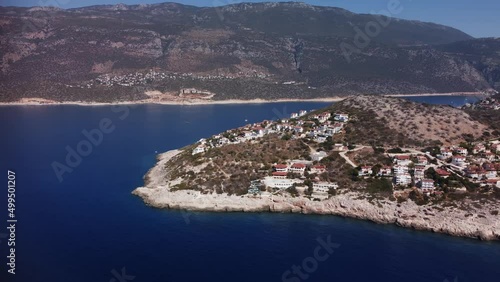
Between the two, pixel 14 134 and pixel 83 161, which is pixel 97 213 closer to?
pixel 83 161

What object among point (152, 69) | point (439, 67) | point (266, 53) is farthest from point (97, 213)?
point (439, 67)

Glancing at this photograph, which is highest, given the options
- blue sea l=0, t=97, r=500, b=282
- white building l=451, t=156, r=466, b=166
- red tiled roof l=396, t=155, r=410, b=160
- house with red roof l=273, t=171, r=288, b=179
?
white building l=451, t=156, r=466, b=166

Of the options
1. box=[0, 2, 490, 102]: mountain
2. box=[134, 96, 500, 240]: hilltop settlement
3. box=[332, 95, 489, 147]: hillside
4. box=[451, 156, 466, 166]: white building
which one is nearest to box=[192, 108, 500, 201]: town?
box=[451, 156, 466, 166]: white building

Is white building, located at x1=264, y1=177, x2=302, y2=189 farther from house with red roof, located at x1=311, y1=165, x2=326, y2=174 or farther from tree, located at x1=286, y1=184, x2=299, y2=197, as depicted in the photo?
house with red roof, located at x1=311, y1=165, x2=326, y2=174

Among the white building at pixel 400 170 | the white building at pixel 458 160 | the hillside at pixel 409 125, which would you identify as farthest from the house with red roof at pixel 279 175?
the white building at pixel 458 160

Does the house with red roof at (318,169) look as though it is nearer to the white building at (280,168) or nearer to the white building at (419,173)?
the white building at (280,168)

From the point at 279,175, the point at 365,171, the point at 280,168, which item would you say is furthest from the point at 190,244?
the point at 365,171
